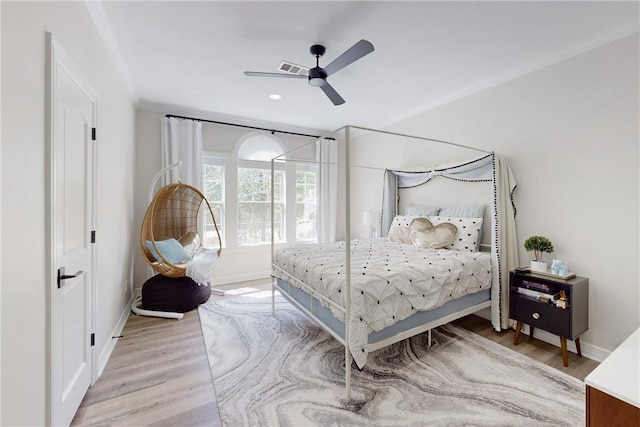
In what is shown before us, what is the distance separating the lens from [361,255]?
2861mm

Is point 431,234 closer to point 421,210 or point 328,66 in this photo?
point 421,210

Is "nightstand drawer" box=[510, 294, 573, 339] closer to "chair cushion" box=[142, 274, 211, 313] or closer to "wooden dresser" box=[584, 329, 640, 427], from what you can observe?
"wooden dresser" box=[584, 329, 640, 427]

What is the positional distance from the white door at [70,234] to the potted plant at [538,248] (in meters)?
3.58

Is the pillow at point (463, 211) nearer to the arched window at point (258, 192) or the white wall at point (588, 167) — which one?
the white wall at point (588, 167)

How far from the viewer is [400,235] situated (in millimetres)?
3645

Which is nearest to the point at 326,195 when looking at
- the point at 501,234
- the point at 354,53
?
the point at 501,234

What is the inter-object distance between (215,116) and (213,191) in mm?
1204

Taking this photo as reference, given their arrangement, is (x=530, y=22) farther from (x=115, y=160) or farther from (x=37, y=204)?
(x=115, y=160)

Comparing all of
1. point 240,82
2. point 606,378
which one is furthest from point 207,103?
point 606,378

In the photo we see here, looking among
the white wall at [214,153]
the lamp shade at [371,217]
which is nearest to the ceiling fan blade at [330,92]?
the lamp shade at [371,217]

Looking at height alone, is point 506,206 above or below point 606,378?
above

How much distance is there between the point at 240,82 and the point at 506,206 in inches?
128

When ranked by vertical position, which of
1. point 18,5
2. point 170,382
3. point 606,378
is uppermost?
point 18,5

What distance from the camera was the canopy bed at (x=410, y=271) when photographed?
1950 mm
